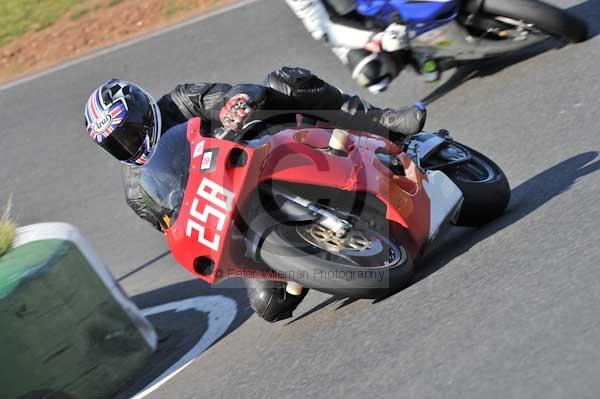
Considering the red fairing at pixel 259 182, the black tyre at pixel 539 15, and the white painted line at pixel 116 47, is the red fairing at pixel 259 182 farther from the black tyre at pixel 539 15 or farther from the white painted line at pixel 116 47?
the white painted line at pixel 116 47

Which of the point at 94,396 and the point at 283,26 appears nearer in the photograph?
the point at 94,396

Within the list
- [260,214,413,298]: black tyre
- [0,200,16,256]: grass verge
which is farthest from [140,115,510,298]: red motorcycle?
[0,200,16,256]: grass verge

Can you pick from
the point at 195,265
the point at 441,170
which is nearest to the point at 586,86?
the point at 441,170

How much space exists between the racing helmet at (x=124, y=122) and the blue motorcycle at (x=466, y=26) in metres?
2.96

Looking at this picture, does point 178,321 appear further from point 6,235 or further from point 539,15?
point 539,15

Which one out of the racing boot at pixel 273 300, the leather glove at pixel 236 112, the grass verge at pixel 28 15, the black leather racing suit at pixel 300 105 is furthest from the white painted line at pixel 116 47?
the leather glove at pixel 236 112

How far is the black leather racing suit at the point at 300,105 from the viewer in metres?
5.70

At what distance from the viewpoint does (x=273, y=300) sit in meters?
5.30

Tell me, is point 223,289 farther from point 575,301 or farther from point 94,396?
point 575,301

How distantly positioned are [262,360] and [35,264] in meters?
1.36

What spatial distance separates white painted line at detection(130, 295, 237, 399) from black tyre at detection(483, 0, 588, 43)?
304 cm

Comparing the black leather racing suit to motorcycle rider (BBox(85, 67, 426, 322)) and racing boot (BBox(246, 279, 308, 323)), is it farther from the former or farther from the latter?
racing boot (BBox(246, 279, 308, 323))

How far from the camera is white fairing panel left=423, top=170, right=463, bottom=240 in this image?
200 inches

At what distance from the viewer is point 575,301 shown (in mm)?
3914
